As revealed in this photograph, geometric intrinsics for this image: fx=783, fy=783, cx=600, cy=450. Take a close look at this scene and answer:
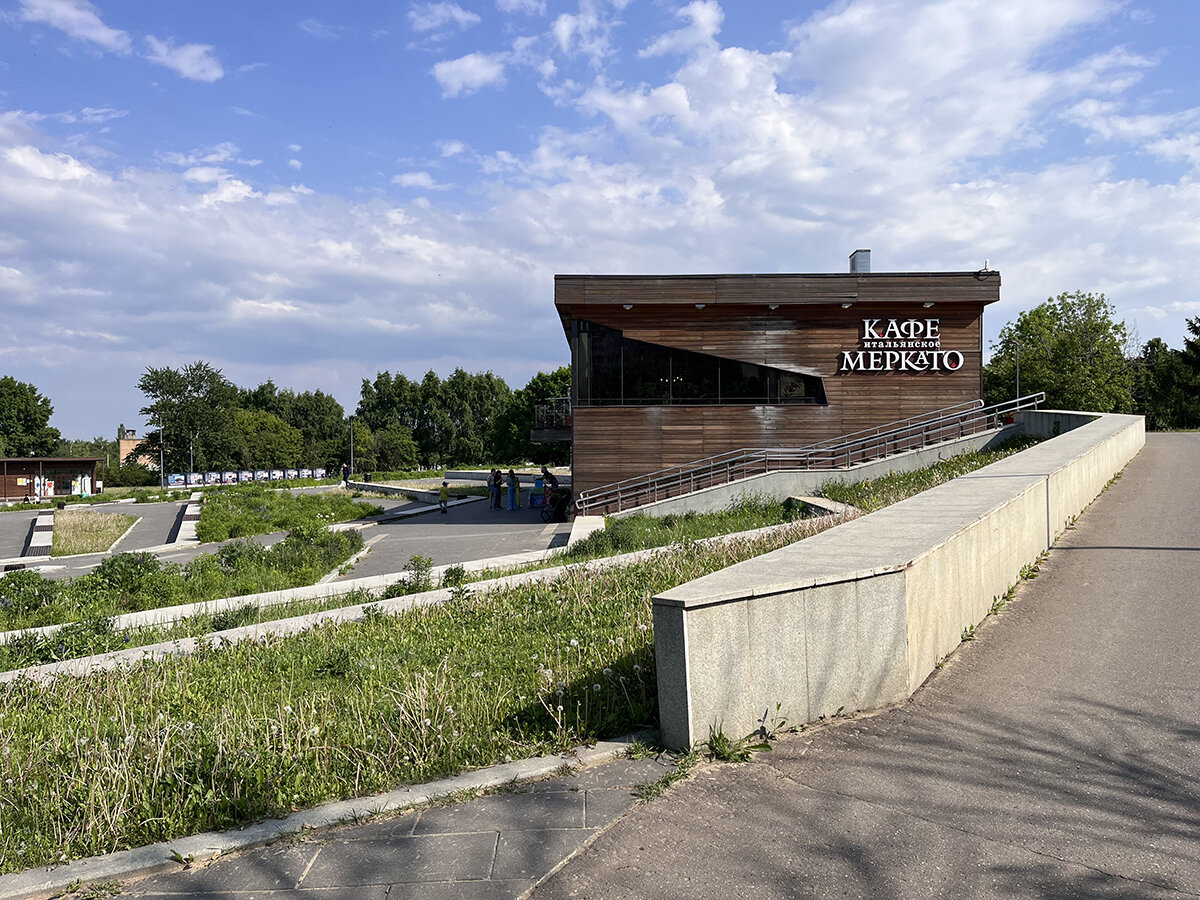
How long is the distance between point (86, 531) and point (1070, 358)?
57.4m

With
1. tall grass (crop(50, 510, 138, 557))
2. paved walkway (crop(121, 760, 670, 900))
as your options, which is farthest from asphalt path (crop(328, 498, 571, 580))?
paved walkway (crop(121, 760, 670, 900))

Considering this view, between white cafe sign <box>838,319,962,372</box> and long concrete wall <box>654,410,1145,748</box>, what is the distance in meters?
19.1

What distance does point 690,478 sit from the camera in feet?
79.9

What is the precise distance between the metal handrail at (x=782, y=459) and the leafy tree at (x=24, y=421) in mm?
89825

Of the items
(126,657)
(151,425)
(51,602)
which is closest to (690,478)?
(51,602)

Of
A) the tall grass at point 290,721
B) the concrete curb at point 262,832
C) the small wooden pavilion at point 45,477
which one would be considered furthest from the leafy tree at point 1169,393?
the small wooden pavilion at point 45,477

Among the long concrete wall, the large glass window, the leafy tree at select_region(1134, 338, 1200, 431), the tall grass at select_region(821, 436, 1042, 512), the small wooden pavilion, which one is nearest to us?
the long concrete wall

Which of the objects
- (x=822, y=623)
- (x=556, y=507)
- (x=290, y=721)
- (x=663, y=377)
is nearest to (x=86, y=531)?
(x=556, y=507)

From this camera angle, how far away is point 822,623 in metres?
4.55

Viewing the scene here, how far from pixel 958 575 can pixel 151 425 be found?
310 feet

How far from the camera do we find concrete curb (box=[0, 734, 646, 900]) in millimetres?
3227

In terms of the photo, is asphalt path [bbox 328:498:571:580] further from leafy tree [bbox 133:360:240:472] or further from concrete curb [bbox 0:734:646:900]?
leafy tree [bbox 133:360:240:472]

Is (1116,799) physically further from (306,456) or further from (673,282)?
(306,456)

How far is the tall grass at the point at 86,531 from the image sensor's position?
2430 centimetres
